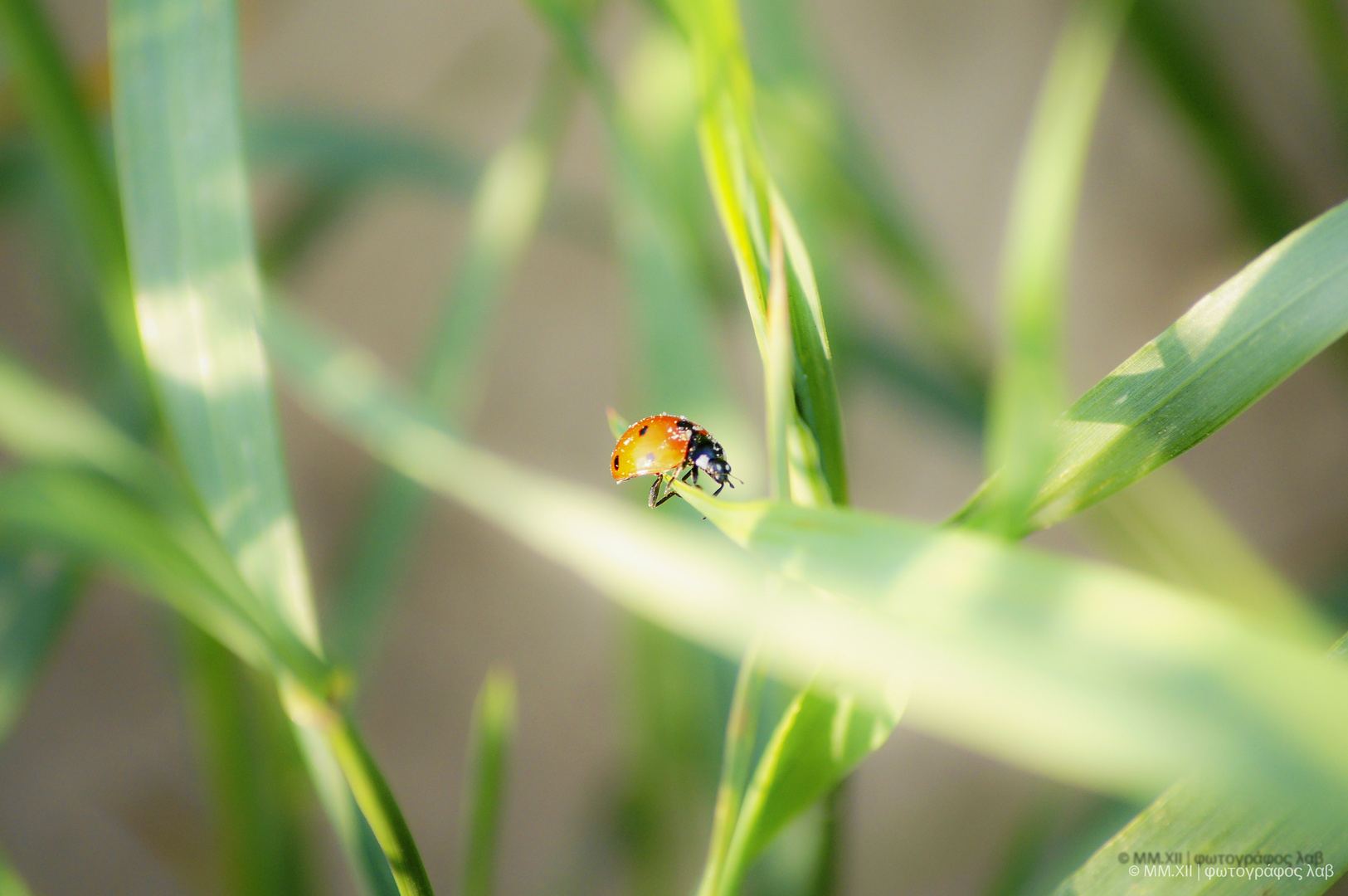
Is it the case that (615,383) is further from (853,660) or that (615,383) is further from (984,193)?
(853,660)

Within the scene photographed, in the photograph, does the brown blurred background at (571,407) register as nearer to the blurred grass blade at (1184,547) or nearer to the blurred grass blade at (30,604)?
the blurred grass blade at (1184,547)

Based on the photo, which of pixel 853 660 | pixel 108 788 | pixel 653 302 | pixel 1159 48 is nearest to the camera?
pixel 853 660

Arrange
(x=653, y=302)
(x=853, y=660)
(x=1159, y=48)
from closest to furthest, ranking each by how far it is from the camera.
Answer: (x=853, y=660)
(x=653, y=302)
(x=1159, y=48)

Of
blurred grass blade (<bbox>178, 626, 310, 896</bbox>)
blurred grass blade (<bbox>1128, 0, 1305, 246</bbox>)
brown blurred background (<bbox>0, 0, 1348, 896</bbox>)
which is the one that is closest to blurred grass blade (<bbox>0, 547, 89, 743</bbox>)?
blurred grass blade (<bbox>178, 626, 310, 896</bbox>)

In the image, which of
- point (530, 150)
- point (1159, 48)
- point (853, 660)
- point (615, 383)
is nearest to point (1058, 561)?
Result: point (853, 660)

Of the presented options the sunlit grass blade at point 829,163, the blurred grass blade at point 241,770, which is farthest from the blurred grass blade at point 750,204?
the blurred grass blade at point 241,770
